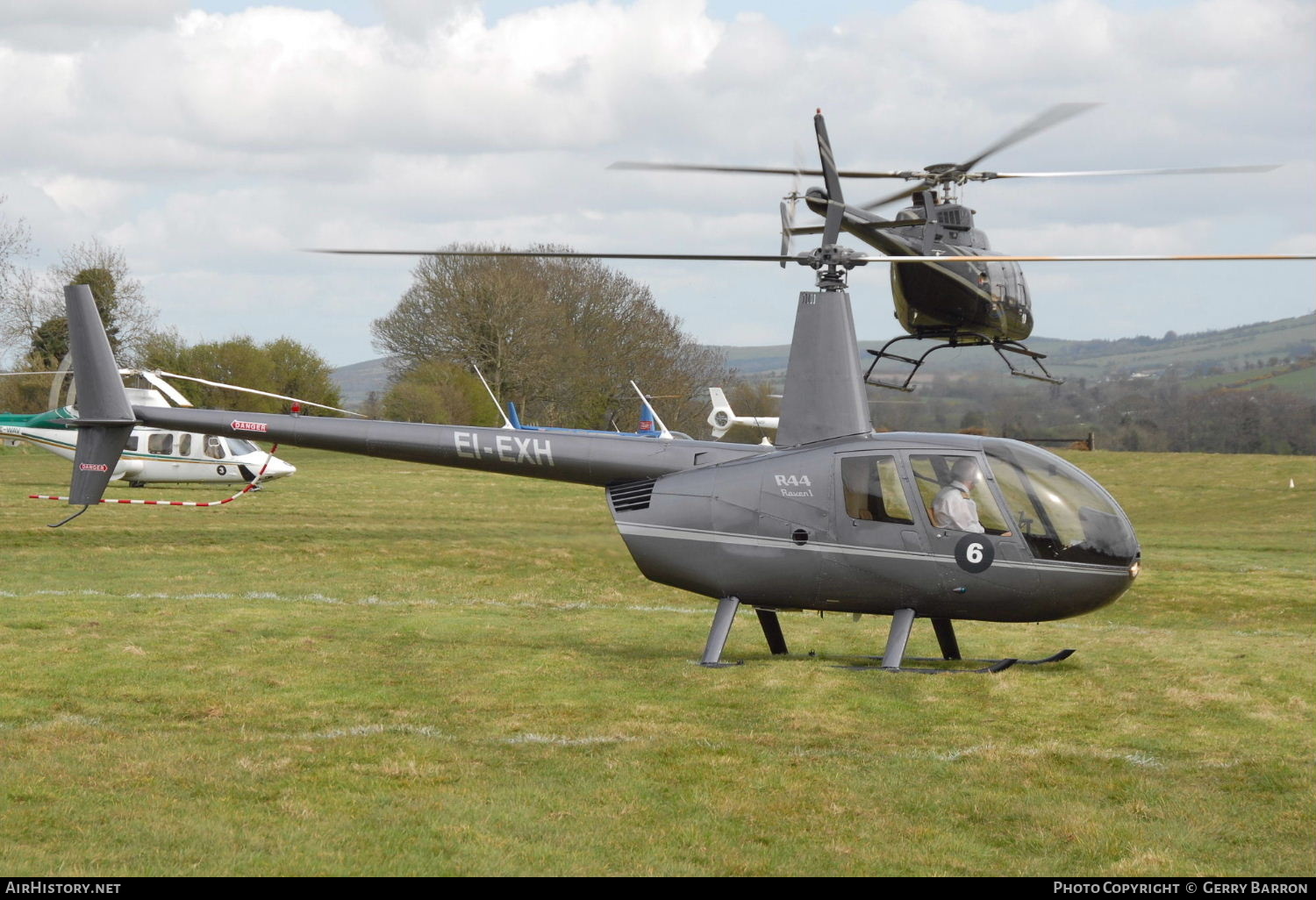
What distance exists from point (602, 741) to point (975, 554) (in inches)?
147

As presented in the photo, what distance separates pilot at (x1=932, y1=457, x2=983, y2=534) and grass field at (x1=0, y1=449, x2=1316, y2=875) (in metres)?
1.28

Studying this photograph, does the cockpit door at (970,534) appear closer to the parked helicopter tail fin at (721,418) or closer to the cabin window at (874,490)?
the cabin window at (874,490)

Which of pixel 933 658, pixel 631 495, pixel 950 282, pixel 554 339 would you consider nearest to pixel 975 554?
pixel 933 658

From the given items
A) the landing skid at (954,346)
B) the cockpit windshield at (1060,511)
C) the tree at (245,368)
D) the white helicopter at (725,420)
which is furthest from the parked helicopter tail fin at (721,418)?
the cockpit windshield at (1060,511)

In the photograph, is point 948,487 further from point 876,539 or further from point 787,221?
point 787,221

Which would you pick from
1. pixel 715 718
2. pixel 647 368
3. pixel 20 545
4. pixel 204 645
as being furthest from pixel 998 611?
pixel 647 368

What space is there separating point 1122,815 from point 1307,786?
1320 mm

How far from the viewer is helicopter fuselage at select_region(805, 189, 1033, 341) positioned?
14375mm

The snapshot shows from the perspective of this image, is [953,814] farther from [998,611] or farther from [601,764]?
[998,611]

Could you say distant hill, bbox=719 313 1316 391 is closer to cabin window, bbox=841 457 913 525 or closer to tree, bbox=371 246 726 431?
tree, bbox=371 246 726 431

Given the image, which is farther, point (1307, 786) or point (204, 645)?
point (204, 645)

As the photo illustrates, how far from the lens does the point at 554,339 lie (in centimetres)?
5294

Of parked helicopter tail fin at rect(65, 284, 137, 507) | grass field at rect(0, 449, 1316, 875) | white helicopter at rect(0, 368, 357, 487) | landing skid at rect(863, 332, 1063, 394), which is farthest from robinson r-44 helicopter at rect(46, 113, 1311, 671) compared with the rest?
white helicopter at rect(0, 368, 357, 487)
